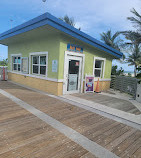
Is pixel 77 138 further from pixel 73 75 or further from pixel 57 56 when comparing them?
pixel 73 75

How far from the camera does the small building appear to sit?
5.97 m

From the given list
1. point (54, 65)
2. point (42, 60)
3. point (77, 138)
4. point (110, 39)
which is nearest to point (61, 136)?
point (77, 138)

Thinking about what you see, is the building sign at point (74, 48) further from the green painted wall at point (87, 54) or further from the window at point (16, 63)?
the window at point (16, 63)

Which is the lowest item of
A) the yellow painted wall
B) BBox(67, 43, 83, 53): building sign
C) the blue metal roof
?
the yellow painted wall

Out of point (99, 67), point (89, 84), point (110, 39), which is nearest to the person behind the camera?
point (89, 84)

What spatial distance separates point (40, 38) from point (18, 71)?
4.24m

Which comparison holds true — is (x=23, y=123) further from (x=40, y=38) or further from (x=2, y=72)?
(x=2, y=72)

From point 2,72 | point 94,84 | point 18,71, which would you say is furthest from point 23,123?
point 2,72

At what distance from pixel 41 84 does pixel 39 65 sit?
128cm

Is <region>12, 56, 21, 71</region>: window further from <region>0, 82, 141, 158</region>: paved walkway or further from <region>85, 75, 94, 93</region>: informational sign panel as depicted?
<region>0, 82, 141, 158</region>: paved walkway

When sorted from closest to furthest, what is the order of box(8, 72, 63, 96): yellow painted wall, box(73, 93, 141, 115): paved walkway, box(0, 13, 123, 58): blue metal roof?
box(73, 93, 141, 115): paved walkway → box(0, 13, 123, 58): blue metal roof → box(8, 72, 63, 96): yellow painted wall

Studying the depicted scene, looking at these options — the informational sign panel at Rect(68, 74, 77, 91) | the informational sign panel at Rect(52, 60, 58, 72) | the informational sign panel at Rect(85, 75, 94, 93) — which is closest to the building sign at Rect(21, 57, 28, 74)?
the informational sign panel at Rect(52, 60, 58, 72)

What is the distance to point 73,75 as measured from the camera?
7000mm

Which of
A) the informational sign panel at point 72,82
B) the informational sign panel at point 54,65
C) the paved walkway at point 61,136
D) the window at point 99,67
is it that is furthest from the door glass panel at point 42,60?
the paved walkway at point 61,136
